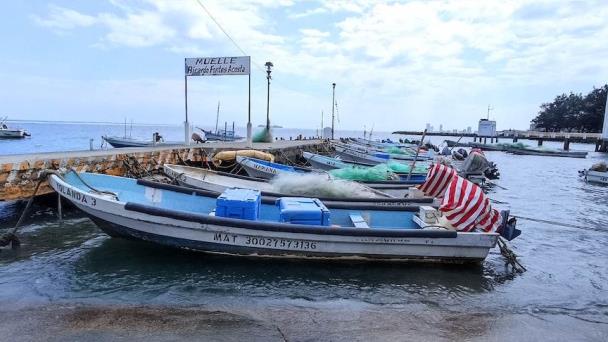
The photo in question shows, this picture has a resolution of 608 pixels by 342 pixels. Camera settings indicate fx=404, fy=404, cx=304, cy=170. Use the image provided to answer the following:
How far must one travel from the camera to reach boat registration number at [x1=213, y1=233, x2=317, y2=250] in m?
7.94

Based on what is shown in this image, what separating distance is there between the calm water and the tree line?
123m

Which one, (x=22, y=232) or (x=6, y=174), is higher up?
(x=6, y=174)

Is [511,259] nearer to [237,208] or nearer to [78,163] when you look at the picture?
[237,208]

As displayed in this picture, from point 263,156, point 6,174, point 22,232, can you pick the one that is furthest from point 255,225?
point 263,156

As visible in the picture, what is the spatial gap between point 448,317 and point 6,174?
436 inches

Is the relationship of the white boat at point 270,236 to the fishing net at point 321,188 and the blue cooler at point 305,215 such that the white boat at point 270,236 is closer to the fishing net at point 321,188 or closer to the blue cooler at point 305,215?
the blue cooler at point 305,215

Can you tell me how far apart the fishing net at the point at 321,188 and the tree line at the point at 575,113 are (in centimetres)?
12250

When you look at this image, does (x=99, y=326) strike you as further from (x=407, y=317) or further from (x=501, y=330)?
(x=501, y=330)

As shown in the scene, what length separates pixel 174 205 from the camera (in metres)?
9.84

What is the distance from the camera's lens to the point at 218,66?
22.2m

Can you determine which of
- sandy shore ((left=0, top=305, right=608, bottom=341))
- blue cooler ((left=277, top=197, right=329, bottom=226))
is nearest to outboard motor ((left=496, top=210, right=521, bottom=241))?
sandy shore ((left=0, top=305, right=608, bottom=341))

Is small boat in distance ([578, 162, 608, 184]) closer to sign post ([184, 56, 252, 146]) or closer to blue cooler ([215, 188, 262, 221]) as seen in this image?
sign post ([184, 56, 252, 146])

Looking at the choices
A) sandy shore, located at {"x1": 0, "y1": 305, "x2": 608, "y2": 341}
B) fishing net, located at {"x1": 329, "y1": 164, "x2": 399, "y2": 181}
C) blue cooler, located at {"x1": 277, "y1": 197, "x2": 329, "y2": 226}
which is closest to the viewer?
sandy shore, located at {"x1": 0, "y1": 305, "x2": 608, "y2": 341}

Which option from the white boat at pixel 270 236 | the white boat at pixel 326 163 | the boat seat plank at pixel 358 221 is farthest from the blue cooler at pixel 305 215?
the white boat at pixel 326 163
